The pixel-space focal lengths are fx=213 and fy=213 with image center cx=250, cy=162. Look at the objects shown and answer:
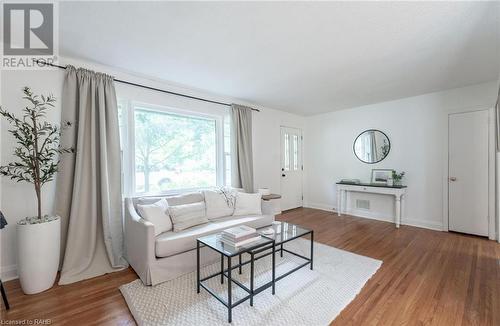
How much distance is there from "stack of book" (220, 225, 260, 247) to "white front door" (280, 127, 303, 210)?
10.3 feet

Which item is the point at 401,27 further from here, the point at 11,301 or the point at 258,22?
the point at 11,301

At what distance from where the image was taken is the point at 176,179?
3418 millimetres

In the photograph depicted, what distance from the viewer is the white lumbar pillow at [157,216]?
7.65 feet

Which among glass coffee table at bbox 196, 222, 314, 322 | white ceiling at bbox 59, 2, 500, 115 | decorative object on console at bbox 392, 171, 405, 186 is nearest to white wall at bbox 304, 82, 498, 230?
decorative object on console at bbox 392, 171, 405, 186

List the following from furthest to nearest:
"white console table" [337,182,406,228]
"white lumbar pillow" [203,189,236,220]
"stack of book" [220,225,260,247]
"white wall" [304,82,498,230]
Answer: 1. "white console table" [337,182,406,228]
2. "white wall" [304,82,498,230]
3. "white lumbar pillow" [203,189,236,220]
4. "stack of book" [220,225,260,247]

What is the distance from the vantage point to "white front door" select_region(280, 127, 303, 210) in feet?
16.9

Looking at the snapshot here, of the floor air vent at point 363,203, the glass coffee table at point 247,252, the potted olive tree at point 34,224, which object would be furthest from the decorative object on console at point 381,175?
the potted olive tree at point 34,224

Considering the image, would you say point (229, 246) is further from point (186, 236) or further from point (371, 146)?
point (371, 146)

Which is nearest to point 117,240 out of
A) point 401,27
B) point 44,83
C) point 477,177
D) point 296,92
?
point 44,83

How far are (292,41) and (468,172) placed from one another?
3.69 meters

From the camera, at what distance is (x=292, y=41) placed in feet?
7.04

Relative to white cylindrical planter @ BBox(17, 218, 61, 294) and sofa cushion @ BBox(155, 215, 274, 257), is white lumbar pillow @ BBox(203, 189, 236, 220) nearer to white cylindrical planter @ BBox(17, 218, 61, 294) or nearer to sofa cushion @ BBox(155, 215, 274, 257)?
sofa cushion @ BBox(155, 215, 274, 257)

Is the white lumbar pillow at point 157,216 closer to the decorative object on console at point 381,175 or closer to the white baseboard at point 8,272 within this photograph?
the white baseboard at point 8,272

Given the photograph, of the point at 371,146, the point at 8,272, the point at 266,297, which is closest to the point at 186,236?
the point at 266,297
